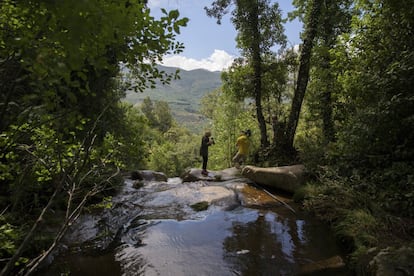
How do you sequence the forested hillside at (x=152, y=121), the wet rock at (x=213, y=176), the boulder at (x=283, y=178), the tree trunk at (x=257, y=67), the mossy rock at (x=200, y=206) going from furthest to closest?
the tree trunk at (x=257, y=67) → the wet rock at (x=213, y=176) → the boulder at (x=283, y=178) → the mossy rock at (x=200, y=206) → the forested hillside at (x=152, y=121)

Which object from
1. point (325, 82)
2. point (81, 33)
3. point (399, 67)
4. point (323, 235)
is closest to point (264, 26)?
point (325, 82)

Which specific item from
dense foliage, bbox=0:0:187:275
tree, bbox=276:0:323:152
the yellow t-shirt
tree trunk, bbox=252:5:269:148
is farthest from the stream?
tree trunk, bbox=252:5:269:148

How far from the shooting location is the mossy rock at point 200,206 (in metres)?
8.40

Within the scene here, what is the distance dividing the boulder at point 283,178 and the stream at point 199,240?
61 cm

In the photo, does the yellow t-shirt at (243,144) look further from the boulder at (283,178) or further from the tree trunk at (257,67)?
the boulder at (283,178)

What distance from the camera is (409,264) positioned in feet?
13.2

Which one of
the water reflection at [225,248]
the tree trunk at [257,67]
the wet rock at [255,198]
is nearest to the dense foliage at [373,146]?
the water reflection at [225,248]

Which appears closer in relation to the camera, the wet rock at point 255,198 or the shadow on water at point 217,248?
the shadow on water at point 217,248

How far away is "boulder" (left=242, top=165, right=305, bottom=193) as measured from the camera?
9.75 meters

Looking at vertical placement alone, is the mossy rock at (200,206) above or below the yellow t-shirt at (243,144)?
below

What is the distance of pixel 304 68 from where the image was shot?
507 inches

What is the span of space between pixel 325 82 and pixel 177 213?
31.9 feet

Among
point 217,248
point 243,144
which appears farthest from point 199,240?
point 243,144

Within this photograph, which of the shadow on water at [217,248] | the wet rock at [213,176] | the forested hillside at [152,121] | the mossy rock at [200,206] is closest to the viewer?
the forested hillside at [152,121]
